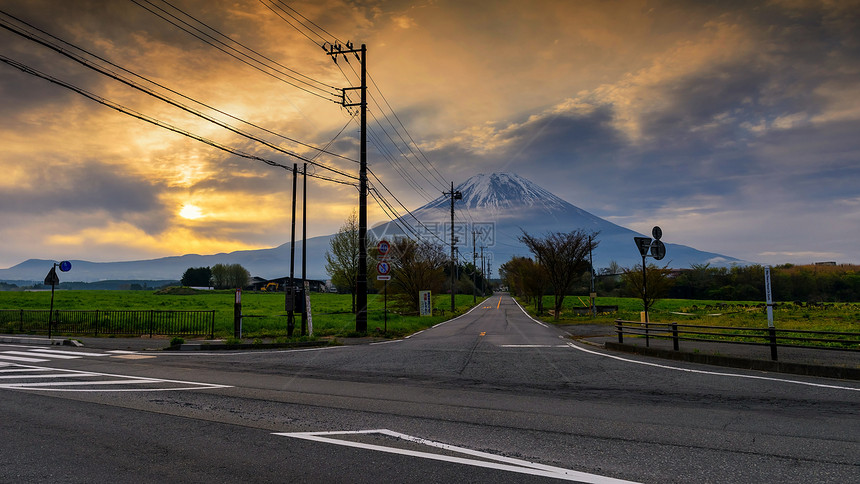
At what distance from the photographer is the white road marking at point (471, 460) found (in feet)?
13.5

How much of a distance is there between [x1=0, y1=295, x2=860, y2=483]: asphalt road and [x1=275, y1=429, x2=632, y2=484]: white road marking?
0.03m

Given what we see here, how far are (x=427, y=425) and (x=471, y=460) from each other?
56.5 inches

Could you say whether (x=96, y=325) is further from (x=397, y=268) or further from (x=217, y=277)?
(x=217, y=277)

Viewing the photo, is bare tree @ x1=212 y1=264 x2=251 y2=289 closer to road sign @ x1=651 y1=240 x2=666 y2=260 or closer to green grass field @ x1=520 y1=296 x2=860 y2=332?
green grass field @ x1=520 y1=296 x2=860 y2=332

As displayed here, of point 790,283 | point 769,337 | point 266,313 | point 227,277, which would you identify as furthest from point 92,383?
point 227,277

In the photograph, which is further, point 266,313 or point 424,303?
point 266,313

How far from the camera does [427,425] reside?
19.4ft

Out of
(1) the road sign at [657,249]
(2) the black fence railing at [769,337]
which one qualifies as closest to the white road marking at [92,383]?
(2) the black fence railing at [769,337]

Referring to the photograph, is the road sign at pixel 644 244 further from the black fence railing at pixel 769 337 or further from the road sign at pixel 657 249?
the black fence railing at pixel 769 337

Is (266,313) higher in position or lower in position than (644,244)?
lower

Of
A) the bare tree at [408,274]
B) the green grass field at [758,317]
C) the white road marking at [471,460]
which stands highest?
the bare tree at [408,274]

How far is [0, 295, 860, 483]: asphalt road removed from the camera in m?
4.33

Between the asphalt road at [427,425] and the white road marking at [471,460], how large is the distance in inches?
1.1

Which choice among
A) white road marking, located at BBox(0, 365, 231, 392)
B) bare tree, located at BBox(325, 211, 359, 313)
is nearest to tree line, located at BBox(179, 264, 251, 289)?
bare tree, located at BBox(325, 211, 359, 313)
